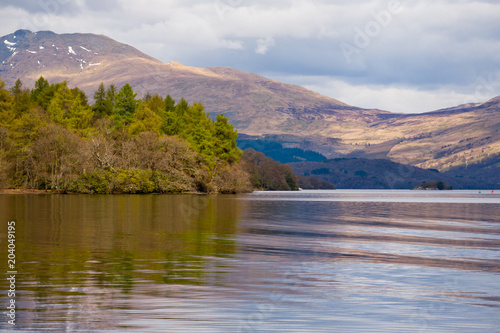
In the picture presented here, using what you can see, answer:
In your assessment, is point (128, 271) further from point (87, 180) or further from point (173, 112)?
point (173, 112)

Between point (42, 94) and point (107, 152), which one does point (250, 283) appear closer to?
point (107, 152)

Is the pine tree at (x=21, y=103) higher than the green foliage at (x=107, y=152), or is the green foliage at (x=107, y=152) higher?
the pine tree at (x=21, y=103)

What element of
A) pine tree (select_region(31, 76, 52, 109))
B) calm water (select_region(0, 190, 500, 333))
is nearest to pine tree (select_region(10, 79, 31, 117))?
pine tree (select_region(31, 76, 52, 109))

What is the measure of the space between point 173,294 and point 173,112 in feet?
455

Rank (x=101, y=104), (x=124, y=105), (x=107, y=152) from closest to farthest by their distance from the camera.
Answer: (x=107, y=152) → (x=124, y=105) → (x=101, y=104)

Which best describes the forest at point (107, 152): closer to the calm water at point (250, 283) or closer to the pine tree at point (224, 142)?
the pine tree at point (224, 142)

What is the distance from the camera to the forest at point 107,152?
→ 374 ft

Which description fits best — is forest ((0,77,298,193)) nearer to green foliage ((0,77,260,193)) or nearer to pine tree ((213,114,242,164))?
green foliage ((0,77,260,193))

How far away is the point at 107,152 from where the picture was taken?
11475cm

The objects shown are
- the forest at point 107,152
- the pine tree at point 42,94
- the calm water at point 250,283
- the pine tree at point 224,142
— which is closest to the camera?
the calm water at point 250,283

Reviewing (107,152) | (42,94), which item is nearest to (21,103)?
(42,94)

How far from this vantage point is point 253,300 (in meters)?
14.2

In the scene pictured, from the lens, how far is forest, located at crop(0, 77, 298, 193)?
11388cm

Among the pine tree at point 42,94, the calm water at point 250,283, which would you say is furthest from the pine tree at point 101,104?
the calm water at point 250,283
